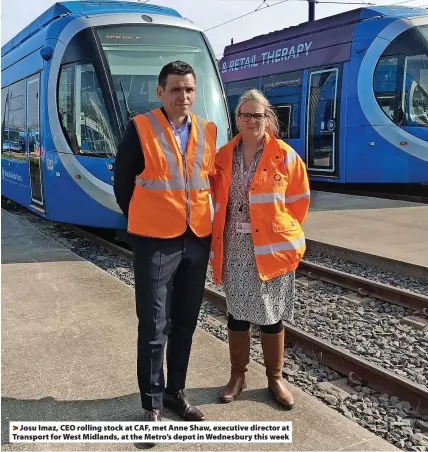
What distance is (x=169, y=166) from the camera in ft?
10.3

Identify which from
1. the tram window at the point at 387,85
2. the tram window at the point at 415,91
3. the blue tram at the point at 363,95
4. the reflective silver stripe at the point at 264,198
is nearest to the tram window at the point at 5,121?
the blue tram at the point at 363,95

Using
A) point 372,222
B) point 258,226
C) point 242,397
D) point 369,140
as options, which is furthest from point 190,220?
point 369,140

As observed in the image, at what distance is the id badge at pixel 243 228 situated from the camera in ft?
11.2

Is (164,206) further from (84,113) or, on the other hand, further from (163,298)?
(84,113)

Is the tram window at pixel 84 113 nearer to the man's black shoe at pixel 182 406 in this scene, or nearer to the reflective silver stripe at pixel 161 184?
the reflective silver stripe at pixel 161 184

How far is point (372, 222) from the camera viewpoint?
9562 mm

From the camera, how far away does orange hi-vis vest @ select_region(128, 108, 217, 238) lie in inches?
123

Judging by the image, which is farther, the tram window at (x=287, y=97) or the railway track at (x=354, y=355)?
the tram window at (x=287, y=97)

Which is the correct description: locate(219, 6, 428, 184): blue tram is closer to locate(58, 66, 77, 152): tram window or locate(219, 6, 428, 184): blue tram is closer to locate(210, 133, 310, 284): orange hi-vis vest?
locate(58, 66, 77, 152): tram window

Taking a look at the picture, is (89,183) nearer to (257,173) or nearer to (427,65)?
(257,173)

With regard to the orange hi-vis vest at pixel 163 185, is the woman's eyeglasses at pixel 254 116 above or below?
above

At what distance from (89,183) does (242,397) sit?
4827mm

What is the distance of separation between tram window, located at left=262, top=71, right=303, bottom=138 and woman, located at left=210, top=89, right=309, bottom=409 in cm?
999

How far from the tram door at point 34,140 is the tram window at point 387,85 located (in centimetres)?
667
